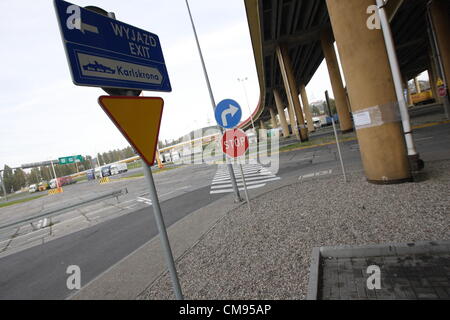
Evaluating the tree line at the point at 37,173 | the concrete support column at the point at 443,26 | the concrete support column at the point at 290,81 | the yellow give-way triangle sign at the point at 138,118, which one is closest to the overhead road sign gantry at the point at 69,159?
the tree line at the point at 37,173

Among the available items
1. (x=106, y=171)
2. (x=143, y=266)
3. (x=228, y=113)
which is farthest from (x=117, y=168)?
(x=143, y=266)

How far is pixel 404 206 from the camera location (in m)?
4.54

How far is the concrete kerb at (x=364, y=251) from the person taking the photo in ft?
9.51

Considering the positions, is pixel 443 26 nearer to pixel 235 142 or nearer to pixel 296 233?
pixel 235 142

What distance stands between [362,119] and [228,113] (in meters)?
3.50

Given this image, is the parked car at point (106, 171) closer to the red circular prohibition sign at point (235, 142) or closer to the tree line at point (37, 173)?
the tree line at point (37, 173)

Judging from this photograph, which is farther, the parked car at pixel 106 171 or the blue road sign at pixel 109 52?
the parked car at pixel 106 171

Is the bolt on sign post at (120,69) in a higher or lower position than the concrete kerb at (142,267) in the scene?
higher

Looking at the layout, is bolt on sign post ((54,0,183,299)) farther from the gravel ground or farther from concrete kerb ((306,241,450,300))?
concrete kerb ((306,241,450,300))

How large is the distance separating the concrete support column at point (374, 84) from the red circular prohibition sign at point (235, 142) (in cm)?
317

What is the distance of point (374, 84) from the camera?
18.9ft
